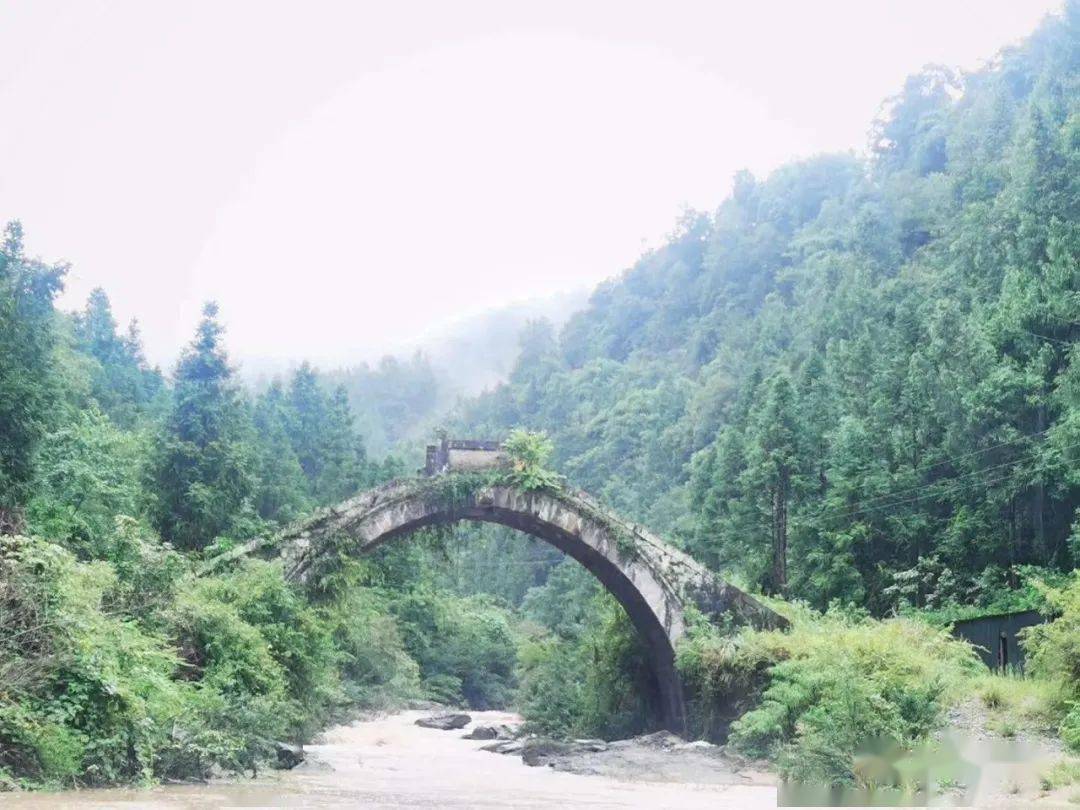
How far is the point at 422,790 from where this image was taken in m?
18.8

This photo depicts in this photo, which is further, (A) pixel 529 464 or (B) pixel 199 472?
(B) pixel 199 472

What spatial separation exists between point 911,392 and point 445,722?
19.6 meters

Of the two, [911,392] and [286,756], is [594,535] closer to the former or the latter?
[286,756]

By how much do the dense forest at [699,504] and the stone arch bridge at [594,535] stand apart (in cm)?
122

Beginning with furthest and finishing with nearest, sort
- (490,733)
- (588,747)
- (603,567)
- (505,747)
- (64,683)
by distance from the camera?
1. (490,733)
2. (505,747)
3. (603,567)
4. (588,747)
5. (64,683)

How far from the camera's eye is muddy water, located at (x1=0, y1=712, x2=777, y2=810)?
13938 mm

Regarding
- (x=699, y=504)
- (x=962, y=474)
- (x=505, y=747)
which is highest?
(x=699, y=504)

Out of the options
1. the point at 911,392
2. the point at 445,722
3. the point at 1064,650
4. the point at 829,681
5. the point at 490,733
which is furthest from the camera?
the point at 445,722

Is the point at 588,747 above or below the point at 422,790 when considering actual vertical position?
above

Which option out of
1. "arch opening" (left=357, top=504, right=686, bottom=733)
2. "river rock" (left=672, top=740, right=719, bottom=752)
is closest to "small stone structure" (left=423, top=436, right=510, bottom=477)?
"arch opening" (left=357, top=504, right=686, bottom=733)

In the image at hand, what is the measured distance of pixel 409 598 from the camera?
196 ft

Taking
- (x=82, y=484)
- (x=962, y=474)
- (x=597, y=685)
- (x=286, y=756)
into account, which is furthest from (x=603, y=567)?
(x=82, y=484)

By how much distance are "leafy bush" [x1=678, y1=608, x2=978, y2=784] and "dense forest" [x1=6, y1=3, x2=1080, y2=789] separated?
0.25ft

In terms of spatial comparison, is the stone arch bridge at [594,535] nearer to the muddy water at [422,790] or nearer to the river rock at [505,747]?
the river rock at [505,747]
